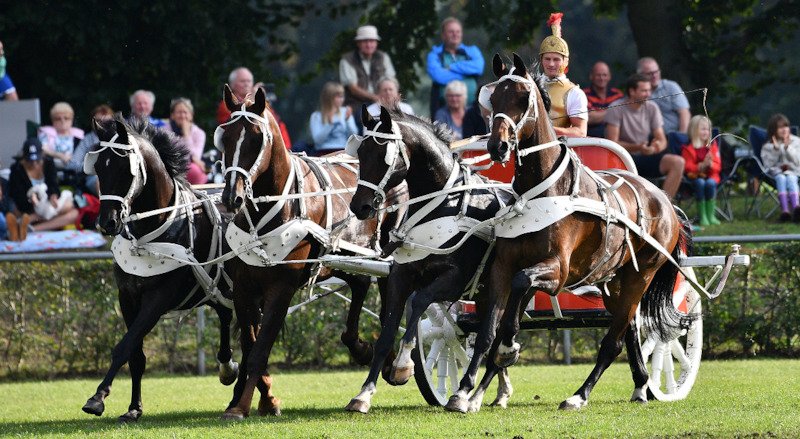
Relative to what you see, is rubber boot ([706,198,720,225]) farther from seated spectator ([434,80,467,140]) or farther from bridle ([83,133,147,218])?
bridle ([83,133,147,218])

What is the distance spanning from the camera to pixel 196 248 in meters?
10.2

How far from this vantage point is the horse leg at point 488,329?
29.7ft

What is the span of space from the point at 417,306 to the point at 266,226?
119 centimetres

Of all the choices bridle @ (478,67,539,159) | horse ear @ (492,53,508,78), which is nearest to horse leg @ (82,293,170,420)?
bridle @ (478,67,539,159)

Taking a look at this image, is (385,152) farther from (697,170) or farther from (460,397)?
(697,170)

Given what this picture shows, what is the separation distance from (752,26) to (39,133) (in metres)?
9.75

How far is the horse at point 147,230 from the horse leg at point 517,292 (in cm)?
223

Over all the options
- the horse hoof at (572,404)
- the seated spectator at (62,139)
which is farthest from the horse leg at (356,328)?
the seated spectator at (62,139)

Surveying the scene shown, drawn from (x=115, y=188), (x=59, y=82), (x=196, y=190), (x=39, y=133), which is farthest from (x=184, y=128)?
(x=115, y=188)

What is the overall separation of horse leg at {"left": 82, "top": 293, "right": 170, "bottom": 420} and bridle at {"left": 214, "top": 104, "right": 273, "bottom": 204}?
3.74 ft

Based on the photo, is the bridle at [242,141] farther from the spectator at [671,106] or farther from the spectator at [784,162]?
the spectator at [784,162]

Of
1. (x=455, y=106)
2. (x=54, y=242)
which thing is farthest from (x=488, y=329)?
(x=54, y=242)

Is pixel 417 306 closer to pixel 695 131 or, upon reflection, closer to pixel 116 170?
pixel 116 170

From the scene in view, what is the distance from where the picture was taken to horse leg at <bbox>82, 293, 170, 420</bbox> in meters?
9.48
